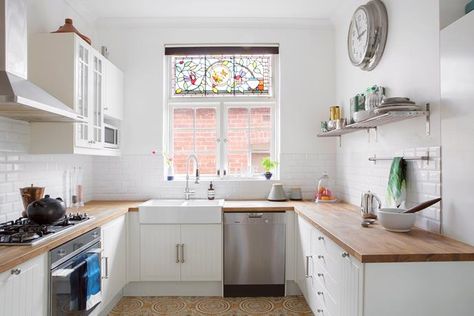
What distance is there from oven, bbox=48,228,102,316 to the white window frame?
167 centimetres

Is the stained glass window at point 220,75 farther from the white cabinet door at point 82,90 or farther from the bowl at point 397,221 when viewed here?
the bowl at point 397,221

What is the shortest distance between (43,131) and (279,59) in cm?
257

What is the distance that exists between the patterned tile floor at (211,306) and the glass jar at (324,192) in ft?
3.29

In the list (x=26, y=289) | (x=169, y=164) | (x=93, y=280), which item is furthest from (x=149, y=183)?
(x=26, y=289)

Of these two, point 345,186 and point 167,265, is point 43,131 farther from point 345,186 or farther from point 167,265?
point 345,186

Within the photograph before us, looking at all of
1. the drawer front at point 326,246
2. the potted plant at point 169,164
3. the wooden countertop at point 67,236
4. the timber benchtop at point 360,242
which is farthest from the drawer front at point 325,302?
the potted plant at point 169,164

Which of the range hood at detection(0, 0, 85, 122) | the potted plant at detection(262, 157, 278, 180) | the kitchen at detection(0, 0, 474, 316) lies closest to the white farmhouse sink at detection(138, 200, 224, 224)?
the kitchen at detection(0, 0, 474, 316)

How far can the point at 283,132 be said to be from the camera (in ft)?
12.5

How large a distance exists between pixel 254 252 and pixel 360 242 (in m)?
1.55

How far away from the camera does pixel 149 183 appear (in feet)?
12.4

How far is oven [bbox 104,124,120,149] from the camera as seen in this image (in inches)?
127

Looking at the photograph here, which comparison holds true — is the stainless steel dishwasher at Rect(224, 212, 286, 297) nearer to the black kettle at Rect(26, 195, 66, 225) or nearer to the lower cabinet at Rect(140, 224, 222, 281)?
the lower cabinet at Rect(140, 224, 222, 281)

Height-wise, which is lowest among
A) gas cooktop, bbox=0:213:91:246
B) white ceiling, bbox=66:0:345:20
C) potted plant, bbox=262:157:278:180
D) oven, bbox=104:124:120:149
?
gas cooktop, bbox=0:213:91:246

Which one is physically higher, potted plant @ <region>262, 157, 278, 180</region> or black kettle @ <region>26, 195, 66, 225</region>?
potted plant @ <region>262, 157, 278, 180</region>
